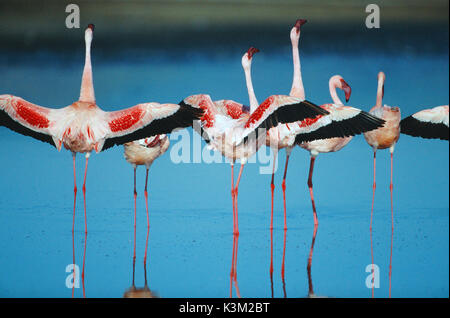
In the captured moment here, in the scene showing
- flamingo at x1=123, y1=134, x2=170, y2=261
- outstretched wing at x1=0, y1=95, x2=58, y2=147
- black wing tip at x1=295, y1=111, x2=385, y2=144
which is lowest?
flamingo at x1=123, y1=134, x2=170, y2=261

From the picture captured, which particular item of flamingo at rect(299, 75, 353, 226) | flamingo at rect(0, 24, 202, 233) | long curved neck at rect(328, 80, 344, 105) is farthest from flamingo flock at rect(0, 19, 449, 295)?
long curved neck at rect(328, 80, 344, 105)

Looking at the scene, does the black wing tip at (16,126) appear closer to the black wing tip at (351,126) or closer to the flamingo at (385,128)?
the black wing tip at (351,126)

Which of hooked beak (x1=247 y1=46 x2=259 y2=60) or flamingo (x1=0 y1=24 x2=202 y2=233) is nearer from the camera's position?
flamingo (x1=0 y1=24 x2=202 y2=233)

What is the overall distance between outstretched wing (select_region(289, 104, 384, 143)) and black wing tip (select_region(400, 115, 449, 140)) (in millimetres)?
798

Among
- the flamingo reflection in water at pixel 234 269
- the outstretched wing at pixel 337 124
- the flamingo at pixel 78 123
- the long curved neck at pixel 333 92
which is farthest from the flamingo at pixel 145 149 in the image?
the long curved neck at pixel 333 92

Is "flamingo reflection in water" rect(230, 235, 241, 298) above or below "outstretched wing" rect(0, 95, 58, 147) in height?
below

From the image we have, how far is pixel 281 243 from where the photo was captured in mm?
7223

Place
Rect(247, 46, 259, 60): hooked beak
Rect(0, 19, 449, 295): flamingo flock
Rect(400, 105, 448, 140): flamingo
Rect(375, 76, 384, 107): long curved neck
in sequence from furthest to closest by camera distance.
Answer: Rect(375, 76, 384, 107): long curved neck, Rect(400, 105, 448, 140): flamingo, Rect(247, 46, 259, 60): hooked beak, Rect(0, 19, 449, 295): flamingo flock

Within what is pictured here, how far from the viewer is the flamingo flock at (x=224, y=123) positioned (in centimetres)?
694

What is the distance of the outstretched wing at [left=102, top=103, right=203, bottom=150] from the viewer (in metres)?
6.96

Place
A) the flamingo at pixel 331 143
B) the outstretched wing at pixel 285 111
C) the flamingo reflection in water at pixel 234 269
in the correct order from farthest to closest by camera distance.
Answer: the flamingo at pixel 331 143 → the outstretched wing at pixel 285 111 → the flamingo reflection in water at pixel 234 269

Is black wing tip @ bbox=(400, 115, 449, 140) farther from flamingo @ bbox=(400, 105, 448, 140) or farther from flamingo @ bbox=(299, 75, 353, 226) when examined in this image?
flamingo @ bbox=(299, 75, 353, 226)
